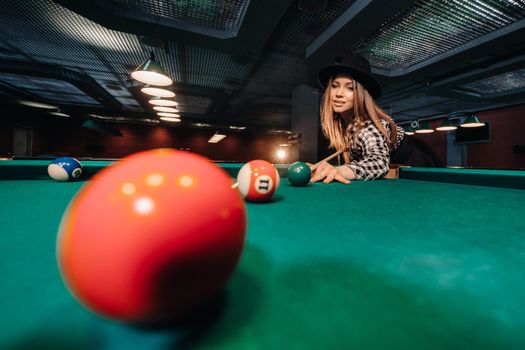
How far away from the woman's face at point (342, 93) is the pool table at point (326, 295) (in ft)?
6.45

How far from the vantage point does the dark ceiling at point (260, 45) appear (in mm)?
3818

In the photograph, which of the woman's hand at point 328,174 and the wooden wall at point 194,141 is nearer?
the woman's hand at point 328,174

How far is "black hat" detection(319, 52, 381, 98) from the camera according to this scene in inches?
94.5

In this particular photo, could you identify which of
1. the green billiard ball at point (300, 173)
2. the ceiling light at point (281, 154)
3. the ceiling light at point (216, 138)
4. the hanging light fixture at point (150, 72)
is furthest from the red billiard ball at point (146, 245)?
the ceiling light at point (281, 154)

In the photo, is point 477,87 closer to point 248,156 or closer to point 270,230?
point 270,230

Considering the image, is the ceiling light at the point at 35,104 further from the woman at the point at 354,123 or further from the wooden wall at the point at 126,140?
the woman at the point at 354,123

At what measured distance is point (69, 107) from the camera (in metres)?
10.1

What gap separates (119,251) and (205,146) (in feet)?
48.6

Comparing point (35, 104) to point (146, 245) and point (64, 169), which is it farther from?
point (146, 245)

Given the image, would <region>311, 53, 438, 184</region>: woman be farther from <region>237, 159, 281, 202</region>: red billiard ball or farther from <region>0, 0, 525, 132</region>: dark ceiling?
<region>0, 0, 525, 132</region>: dark ceiling

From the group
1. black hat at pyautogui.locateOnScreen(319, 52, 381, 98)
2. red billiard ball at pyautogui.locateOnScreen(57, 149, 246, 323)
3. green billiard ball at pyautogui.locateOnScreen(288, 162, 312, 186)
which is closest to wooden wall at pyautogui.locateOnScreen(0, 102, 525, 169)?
black hat at pyautogui.locateOnScreen(319, 52, 381, 98)

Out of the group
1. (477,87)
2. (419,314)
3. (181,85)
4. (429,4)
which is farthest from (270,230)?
(477,87)

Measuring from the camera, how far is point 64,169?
1.84 m

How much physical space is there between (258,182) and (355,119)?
70.5 inches
